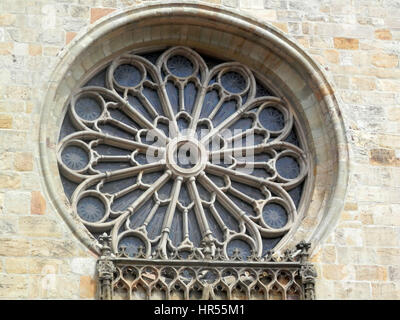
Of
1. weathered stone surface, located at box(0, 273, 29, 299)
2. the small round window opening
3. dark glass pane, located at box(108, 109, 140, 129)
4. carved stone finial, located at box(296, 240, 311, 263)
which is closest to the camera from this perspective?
weathered stone surface, located at box(0, 273, 29, 299)

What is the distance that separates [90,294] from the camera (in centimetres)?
1633

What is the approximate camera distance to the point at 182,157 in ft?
59.4

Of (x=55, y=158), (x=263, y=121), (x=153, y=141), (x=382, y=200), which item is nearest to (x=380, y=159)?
(x=382, y=200)

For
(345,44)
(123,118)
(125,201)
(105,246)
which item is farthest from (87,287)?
(345,44)

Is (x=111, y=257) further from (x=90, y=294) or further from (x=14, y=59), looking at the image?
(x=14, y=59)

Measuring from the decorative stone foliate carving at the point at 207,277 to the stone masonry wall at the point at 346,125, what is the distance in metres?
0.29

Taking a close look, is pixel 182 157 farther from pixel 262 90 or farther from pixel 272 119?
pixel 262 90

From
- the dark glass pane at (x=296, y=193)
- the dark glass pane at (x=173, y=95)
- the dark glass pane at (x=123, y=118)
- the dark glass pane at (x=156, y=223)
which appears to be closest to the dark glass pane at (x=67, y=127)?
the dark glass pane at (x=123, y=118)

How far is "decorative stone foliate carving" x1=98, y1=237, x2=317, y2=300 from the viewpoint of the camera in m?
16.5

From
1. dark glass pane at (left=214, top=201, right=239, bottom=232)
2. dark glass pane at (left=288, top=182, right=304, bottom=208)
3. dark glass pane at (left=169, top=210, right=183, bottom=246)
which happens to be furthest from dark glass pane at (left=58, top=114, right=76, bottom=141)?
dark glass pane at (left=288, top=182, right=304, bottom=208)

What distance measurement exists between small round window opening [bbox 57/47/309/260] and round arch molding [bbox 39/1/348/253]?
0.54ft

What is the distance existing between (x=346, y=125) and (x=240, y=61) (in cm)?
193

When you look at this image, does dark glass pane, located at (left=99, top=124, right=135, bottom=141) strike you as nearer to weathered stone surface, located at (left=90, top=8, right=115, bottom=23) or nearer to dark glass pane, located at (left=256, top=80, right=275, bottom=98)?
weathered stone surface, located at (left=90, top=8, right=115, bottom=23)

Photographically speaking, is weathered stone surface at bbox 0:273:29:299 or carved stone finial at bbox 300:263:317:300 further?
carved stone finial at bbox 300:263:317:300
